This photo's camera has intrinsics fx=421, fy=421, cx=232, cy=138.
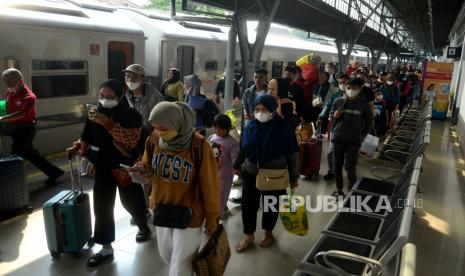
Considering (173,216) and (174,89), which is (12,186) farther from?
(173,216)

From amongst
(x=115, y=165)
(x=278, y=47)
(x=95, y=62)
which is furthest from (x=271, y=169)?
(x=278, y=47)

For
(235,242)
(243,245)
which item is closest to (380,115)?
(235,242)

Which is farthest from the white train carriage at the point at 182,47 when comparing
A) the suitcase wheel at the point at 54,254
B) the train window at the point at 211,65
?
the suitcase wheel at the point at 54,254

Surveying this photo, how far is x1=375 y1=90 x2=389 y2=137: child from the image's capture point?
911 cm

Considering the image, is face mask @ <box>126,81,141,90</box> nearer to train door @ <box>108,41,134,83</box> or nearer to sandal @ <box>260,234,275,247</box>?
sandal @ <box>260,234,275,247</box>

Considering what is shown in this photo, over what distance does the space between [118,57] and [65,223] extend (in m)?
4.80

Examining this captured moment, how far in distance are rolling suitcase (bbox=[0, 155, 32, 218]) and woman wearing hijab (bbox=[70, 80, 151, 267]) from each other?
1364 mm

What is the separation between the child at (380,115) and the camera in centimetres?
911

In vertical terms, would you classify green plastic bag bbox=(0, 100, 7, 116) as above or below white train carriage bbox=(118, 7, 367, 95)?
below

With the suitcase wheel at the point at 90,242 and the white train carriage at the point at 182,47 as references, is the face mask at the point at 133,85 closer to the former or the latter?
the suitcase wheel at the point at 90,242

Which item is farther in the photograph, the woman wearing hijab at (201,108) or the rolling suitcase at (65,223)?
the woman wearing hijab at (201,108)

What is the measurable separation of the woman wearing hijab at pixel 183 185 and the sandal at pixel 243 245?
4.32 feet

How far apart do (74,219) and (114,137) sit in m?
0.86

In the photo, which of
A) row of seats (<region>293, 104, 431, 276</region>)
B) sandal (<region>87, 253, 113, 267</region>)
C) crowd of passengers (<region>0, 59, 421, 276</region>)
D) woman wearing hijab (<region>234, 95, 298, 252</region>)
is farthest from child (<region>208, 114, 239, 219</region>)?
sandal (<region>87, 253, 113, 267</region>)
